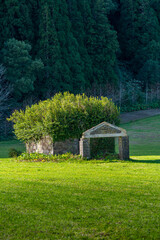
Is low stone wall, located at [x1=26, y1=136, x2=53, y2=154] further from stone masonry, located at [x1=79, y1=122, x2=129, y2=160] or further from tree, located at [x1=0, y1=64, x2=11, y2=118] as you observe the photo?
tree, located at [x1=0, y1=64, x2=11, y2=118]

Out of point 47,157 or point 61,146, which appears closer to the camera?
point 47,157

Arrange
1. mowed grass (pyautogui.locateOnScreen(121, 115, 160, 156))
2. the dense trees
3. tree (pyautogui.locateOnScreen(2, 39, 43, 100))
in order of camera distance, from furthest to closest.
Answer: the dense trees → tree (pyautogui.locateOnScreen(2, 39, 43, 100)) → mowed grass (pyautogui.locateOnScreen(121, 115, 160, 156))

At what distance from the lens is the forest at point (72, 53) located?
45.8m

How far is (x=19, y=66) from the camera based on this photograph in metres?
45.9

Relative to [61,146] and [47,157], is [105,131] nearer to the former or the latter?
[61,146]

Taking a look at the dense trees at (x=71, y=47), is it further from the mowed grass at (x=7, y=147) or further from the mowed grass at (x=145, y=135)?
the mowed grass at (x=7, y=147)

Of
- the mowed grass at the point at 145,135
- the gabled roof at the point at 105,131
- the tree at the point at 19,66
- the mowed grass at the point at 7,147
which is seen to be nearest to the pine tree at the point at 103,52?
the mowed grass at the point at 145,135

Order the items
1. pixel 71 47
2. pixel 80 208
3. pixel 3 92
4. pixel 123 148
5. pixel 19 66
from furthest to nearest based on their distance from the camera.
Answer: pixel 71 47, pixel 19 66, pixel 3 92, pixel 123 148, pixel 80 208

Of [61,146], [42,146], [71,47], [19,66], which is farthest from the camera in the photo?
[71,47]

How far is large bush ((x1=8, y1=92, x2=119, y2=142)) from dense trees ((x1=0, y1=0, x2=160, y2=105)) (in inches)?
889

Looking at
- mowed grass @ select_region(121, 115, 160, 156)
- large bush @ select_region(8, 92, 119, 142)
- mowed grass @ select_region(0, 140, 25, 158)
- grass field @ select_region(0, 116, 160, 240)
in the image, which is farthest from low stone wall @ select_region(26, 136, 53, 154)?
grass field @ select_region(0, 116, 160, 240)

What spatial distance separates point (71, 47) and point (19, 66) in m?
10.9

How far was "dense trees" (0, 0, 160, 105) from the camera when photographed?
4625cm

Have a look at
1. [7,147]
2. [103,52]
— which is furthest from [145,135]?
[103,52]
